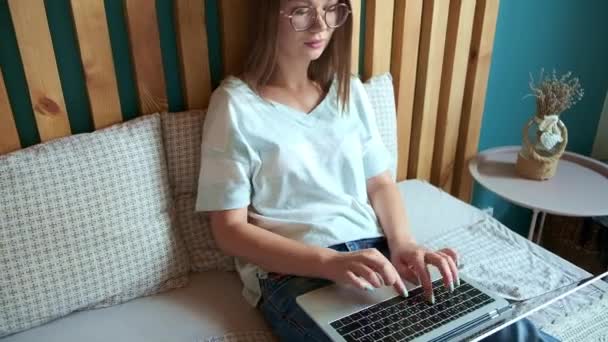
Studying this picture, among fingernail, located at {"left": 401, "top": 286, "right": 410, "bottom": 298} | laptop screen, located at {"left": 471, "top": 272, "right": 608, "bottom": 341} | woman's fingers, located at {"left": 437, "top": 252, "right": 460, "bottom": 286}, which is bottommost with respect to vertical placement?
laptop screen, located at {"left": 471, "top": 272, "right": 608, "bottom": 341}

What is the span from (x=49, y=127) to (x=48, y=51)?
0.15m

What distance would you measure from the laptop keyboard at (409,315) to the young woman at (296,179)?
3 cm

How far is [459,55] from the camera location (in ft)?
5.18

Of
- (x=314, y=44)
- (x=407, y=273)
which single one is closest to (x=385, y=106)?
(x=314, y=44)

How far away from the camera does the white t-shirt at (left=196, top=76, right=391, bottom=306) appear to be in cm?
108

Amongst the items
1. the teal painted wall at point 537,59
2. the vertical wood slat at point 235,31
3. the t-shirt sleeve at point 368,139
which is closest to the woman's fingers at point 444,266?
the t-shirt sleeve at point 368,139

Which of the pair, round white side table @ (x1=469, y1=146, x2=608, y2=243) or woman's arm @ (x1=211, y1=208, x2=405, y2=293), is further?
round white side table @ (x1=469, y1=146, x2=608, y2=243)

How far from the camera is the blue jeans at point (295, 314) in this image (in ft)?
3.12

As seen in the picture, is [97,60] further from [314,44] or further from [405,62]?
[405,62]

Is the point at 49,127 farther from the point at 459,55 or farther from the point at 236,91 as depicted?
the point at 459,55

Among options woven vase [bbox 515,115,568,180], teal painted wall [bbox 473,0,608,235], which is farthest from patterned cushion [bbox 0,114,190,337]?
teal painted wall [bbox 473,0,608,235]

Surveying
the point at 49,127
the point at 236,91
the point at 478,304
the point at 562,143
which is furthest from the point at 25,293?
the point at 562,143

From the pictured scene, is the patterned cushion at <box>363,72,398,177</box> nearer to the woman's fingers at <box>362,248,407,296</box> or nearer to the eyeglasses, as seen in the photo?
the eyeglasses

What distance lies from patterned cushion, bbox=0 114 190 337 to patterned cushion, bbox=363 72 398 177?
580 millimetres
